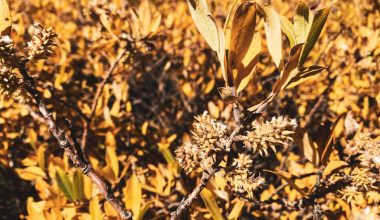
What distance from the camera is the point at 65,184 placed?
1.01m

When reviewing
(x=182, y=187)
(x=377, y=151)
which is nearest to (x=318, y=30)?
(x=377, y=151)

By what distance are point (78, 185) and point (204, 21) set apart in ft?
2.13

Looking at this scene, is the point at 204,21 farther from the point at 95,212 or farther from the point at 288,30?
the point at 95,212

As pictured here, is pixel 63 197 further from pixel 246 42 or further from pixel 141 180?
pixel 246 42

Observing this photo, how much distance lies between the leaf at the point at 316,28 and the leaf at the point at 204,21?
0.14 meters

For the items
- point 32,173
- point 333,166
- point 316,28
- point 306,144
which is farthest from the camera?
point 32,173

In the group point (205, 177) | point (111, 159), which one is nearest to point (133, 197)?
point (111, 159)

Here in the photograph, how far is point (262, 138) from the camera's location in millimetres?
558

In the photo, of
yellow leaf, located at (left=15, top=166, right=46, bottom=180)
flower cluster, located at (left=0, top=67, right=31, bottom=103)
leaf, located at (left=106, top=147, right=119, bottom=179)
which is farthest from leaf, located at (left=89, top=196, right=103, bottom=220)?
yellow leaf, located at (left=15, top=166, right=46, bottom=180)

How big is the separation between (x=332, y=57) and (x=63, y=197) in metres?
1.45

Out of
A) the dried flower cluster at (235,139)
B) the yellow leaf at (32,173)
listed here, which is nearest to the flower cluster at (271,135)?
the dried flower cluster at (235,139)

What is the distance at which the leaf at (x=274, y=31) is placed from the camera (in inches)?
21.2

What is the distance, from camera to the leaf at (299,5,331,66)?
0.54m

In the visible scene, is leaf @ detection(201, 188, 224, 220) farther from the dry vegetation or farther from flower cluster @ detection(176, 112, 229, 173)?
flower cluster @ detection(176, 112, 229, 173)
